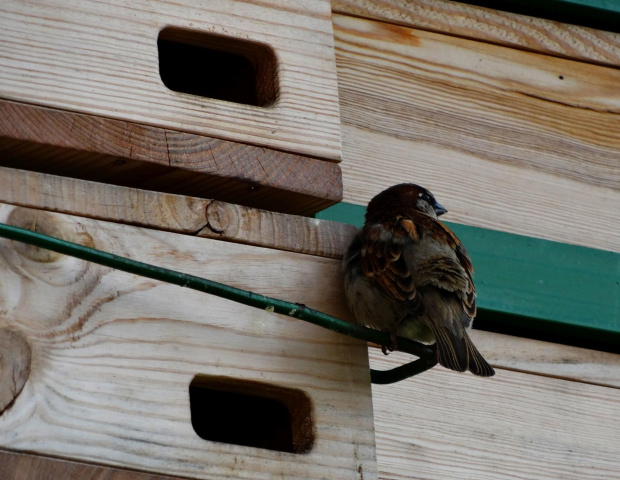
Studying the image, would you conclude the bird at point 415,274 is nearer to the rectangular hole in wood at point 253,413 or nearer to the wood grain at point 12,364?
the rectangular hole in wood at point 253,413

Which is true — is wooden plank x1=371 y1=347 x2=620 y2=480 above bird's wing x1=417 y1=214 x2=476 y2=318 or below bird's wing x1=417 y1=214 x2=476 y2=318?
below

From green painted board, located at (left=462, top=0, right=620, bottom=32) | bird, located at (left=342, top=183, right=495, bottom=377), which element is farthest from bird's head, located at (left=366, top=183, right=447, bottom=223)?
green painted board, located at (left=462, top=0, right=620, bottom=32)

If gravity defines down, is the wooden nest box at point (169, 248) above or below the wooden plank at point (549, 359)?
above

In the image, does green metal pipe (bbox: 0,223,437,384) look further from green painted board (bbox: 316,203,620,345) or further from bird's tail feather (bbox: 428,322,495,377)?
green painted board (bbox: 316,203,620,345)

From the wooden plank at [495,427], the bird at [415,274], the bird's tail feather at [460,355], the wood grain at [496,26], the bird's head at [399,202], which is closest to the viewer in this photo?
the bird's tail feather at [460,355]

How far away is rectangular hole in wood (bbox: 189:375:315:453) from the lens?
71.0 inches

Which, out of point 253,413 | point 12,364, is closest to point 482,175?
point 253,413

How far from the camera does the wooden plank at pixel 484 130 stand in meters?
2.57

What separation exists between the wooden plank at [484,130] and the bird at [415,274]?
0.09 metres

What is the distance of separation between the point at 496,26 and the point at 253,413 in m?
1.26

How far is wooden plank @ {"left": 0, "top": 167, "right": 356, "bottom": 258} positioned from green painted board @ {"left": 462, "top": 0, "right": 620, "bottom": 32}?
106 cm

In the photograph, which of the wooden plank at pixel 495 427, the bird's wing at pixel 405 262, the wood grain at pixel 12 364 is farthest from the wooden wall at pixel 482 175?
the wood grain at pixel 12 364

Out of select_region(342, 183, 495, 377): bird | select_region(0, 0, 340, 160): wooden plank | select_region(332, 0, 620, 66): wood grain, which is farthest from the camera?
select_region(332, 0, 620, 66): wood grain

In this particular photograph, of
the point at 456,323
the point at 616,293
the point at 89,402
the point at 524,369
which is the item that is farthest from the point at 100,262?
the point at 616,293
